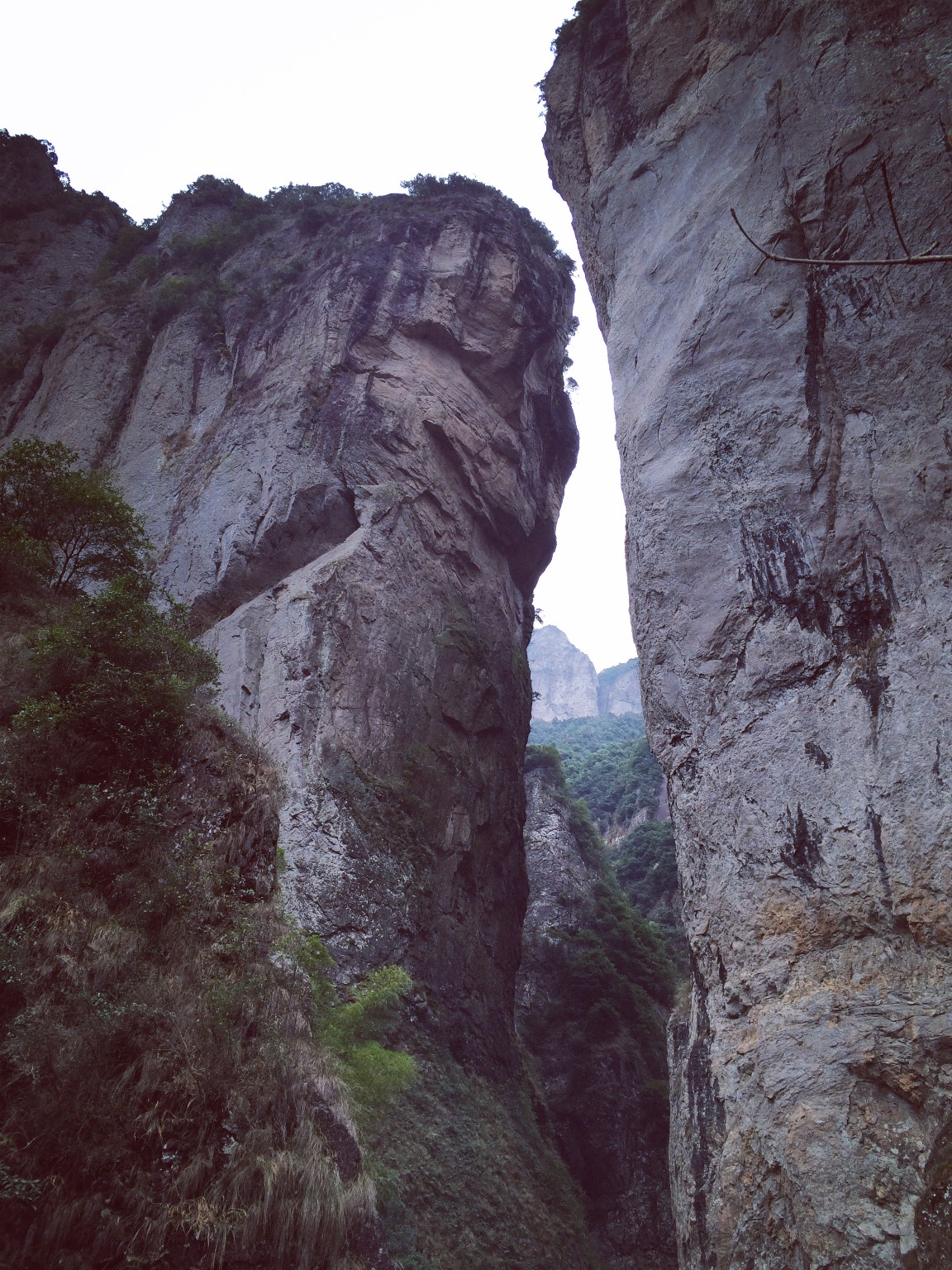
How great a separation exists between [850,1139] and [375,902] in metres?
7.74

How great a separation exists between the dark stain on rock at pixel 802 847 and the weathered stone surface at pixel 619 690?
309 feet

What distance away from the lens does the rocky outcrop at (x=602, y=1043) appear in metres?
17.6

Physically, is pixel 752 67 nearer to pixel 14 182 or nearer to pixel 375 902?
pixel 375 902

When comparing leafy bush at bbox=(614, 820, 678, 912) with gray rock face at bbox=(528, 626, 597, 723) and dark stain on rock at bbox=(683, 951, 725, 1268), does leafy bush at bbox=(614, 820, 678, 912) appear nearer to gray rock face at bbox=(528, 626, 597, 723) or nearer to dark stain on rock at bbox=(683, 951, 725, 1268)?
dark stain on rock at bbox=(683, 951, 725, 1268)

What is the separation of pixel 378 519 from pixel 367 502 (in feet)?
1.78

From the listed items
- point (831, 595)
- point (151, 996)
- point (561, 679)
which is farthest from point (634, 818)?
point (561, 679)

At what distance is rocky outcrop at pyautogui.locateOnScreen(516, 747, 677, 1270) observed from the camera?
691 inches

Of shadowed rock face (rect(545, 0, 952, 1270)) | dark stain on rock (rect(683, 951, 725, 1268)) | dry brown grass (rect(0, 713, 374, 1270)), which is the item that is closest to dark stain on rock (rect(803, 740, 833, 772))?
shadowed rock face (rect(545, 0, 952, 1270))

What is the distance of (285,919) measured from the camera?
28.2ft

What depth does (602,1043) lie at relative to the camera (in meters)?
21.3

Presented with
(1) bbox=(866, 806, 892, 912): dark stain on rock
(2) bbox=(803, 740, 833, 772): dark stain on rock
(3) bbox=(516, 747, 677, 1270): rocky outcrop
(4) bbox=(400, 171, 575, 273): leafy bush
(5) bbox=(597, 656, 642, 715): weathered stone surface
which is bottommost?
(3) bbox=(516, 747, 677, 1270): rocky outcrop

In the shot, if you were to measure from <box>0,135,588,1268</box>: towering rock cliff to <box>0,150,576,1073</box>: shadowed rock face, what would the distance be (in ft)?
0.24

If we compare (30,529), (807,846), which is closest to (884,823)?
(807,846)

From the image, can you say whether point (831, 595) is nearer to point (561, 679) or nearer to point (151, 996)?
point (151, 996)
